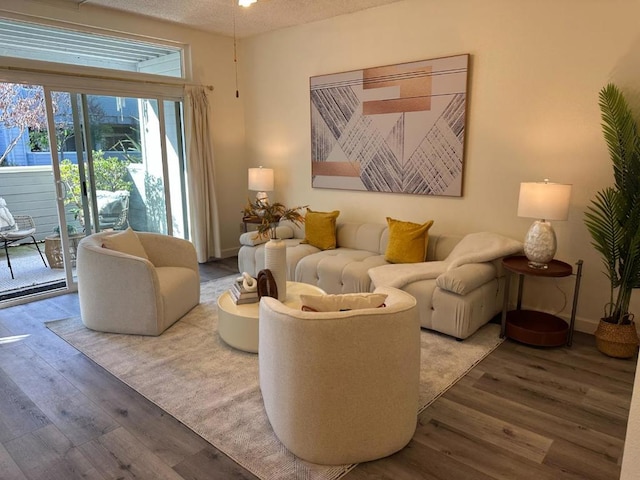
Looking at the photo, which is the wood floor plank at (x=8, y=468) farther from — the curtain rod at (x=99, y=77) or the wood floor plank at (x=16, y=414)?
the curtain rod at (x=99, y=77)

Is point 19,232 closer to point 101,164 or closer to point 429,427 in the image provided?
point 101,164

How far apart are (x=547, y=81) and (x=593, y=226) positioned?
125 cm

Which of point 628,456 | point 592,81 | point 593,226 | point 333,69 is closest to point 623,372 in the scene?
point 593,226

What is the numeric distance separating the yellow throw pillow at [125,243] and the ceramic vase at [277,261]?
1267 millimetres

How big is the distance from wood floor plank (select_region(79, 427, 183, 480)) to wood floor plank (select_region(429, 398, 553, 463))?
4.71 ft

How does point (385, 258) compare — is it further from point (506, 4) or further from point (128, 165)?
point (128, 165)

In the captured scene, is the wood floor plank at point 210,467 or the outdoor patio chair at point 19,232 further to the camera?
the outdoor patio chair at point 19,232

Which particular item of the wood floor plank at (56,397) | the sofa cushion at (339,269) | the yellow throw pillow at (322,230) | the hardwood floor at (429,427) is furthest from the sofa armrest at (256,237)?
the wood floor plank at (56,397)

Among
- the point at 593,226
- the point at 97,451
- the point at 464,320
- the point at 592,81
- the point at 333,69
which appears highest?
the point at 333,69

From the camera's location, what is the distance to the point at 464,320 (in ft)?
10.9

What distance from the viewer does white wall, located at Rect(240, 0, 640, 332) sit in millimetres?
3305

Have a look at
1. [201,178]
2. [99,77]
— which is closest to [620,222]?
[201,178]

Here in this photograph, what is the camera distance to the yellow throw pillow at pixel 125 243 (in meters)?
3.61

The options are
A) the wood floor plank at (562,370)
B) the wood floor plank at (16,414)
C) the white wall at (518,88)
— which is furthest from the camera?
the white wall at (518,88)
